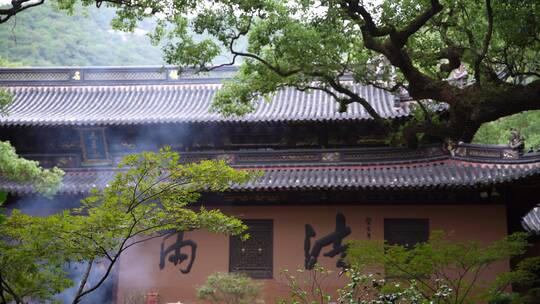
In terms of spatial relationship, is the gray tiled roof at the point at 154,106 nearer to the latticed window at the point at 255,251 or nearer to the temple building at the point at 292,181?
the temple building at the point at 292,181

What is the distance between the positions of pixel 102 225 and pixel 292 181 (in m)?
8.04

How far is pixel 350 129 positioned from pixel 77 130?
7060mm

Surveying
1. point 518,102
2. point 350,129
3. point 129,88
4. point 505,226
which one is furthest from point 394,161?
point 129,88

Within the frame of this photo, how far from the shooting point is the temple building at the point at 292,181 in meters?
14.8

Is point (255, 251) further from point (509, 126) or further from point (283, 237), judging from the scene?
point (509, 126)

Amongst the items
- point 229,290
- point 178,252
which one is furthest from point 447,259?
point 178,252

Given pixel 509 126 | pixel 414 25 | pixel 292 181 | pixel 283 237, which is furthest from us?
pixel 509 126

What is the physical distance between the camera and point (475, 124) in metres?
8.98

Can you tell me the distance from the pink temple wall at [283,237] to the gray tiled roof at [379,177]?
2.75 ft

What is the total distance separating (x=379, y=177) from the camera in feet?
48.9

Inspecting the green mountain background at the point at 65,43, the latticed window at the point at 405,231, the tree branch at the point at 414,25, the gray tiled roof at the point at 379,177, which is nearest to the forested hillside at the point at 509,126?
the gray tiled roof at the point at 379,177

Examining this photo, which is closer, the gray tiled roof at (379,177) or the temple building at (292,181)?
the gray tiled roof at (379,177)

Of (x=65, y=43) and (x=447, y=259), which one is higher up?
(x=65, y=43)

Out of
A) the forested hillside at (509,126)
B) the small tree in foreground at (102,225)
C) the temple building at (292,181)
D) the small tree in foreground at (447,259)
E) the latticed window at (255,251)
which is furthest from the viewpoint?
the forested hillside at (509,126)
